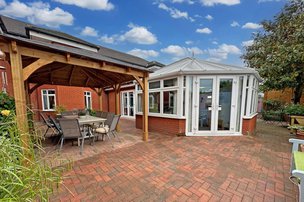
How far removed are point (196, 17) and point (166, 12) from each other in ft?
6.81

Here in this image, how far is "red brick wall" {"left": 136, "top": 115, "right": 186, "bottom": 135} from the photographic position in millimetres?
5658

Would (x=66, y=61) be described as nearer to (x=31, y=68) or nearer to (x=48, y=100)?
(x=31, y=68)

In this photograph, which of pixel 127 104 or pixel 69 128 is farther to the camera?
pixel 127 104

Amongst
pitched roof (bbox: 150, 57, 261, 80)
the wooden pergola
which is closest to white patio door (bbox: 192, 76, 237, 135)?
pitched roof (bbox: 150, 57, 261, 80)

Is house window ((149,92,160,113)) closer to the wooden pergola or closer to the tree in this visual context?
the wooden pergola

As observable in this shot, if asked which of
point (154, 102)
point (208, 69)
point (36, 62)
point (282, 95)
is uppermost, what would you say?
point (208, 69)

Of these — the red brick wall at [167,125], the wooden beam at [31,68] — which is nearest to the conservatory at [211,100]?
the red brick wall at [167,125]

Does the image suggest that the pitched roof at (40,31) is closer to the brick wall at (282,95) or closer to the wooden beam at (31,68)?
the wooden beam at (31,68)

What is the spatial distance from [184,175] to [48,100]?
479 inches

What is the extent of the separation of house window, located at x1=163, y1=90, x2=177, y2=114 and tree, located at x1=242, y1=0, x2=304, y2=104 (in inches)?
269

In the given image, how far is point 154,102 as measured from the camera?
6.60 metres

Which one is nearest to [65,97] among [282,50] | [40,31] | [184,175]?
[40,31]

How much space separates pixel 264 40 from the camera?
10492 millimetres

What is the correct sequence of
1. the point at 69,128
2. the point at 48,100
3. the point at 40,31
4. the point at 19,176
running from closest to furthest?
1. the point at 19,176
2. the point at 69,128
3. the point at 40,31
4. the point at 48,100
